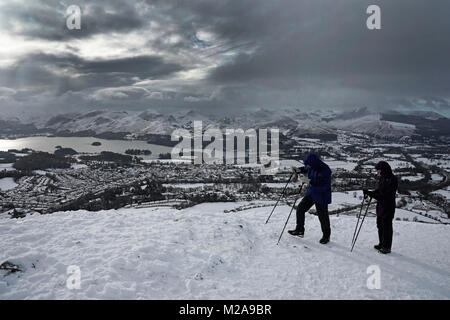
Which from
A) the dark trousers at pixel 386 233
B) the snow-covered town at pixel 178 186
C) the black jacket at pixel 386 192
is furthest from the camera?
the snow-covered town at pixel 178 186

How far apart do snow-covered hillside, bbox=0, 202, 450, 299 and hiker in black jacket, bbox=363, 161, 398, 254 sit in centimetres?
49

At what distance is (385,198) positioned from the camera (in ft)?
23.8

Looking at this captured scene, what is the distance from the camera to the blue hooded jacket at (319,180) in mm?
7695

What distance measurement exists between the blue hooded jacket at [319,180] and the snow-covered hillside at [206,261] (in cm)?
147

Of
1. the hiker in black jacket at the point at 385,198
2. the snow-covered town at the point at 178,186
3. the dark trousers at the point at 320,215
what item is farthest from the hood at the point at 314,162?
the snow-covered town at the point at 178,186

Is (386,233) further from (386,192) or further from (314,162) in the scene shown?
(314,162)

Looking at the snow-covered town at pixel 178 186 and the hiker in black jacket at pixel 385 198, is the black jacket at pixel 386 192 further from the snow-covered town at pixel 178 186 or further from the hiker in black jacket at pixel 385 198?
the snow-covered town at pixel 178 186

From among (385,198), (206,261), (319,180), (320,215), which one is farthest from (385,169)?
(206,261)

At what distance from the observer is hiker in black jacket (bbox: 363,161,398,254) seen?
7.20m

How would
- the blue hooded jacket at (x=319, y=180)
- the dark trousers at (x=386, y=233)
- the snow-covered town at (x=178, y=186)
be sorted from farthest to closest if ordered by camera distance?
the snow-covered town at (x=178, y=186)
the blue hooded jacket at (x=319, y=180)
the dark trousers at (x=386, y=233)
